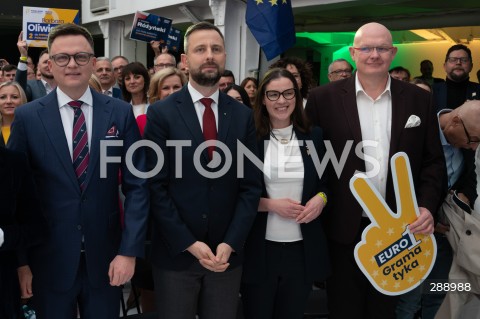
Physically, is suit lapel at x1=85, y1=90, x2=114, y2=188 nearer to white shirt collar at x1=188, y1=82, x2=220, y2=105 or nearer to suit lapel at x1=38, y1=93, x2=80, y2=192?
suit lapel at x1=38, y1=93, x2=80, y2=192

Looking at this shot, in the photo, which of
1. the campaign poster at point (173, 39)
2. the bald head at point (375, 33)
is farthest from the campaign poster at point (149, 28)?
Result: the bald head at point (375, 33)

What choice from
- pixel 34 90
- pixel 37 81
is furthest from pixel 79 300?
pixel 37 81

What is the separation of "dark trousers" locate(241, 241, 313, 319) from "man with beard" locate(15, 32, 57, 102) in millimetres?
2985

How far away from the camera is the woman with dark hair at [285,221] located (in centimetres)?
258

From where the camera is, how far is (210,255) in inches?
91.2

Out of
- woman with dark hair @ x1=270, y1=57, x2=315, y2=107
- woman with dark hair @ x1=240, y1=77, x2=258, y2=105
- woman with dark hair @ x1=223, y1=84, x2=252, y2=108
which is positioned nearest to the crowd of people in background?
woman with dark hair @ x1=223, y1=84, x2=252, y2=108

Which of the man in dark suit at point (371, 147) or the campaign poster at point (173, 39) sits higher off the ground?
the campaign poster at point (173, 39)

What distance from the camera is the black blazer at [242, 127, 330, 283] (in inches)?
102

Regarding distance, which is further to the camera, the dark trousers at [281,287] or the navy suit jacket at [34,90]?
the navy suit jacket at [34,90]

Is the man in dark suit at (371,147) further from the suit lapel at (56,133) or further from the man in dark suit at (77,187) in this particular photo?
the suit lapel at (56,133)

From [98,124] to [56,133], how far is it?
0.17m

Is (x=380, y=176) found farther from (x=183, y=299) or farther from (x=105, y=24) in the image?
(x=105, y=24)

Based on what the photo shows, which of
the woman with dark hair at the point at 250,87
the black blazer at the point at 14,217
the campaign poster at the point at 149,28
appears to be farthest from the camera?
the campaign poster at the point at 149,28

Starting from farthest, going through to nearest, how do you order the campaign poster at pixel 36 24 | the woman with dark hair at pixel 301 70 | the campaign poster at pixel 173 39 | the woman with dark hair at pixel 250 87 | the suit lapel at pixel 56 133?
1. the campaign poster at pixel 173 39
2. the campaign poster at pixel 36 24
3. the woman with dark hair at pixel 250 87
4. the woman with dark hair at pixel 301 70
5. the suit lapel at pixel 56 133
